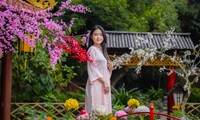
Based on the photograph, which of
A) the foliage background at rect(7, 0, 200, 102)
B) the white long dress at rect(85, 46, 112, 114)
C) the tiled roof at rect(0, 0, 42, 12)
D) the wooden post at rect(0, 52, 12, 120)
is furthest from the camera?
the foliage background at rect(7, 0, 200, 102)

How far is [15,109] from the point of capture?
830 cm

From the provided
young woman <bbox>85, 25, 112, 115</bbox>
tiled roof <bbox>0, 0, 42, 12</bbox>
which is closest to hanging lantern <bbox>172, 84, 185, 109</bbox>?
young woman <bbox>85, 25, 112, 115</bbox>

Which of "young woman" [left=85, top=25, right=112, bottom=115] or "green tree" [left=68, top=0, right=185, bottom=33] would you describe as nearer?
"young woman" [left=85, top=25, right=112, bottom=115]

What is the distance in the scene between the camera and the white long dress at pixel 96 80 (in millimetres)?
5375

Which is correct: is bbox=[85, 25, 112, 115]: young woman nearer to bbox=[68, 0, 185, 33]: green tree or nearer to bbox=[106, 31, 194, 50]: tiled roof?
bbox=[106, 31, 194, 50]: tiled roof

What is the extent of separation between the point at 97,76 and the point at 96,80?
0.24 ft

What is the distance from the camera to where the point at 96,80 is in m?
5.41

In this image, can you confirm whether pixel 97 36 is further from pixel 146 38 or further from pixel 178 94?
pixel 146 38

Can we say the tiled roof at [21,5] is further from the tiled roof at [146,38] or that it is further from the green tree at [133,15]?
the green tree at [133,15]

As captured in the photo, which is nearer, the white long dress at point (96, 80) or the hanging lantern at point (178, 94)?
the white long dress at point (96, 80)

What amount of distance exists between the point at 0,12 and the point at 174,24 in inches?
491

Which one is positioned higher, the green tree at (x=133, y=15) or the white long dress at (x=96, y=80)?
the green tree at (x=133, y=15)

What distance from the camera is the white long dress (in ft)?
17.6

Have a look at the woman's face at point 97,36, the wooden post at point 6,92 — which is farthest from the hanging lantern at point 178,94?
the wooden post at point 6,92
